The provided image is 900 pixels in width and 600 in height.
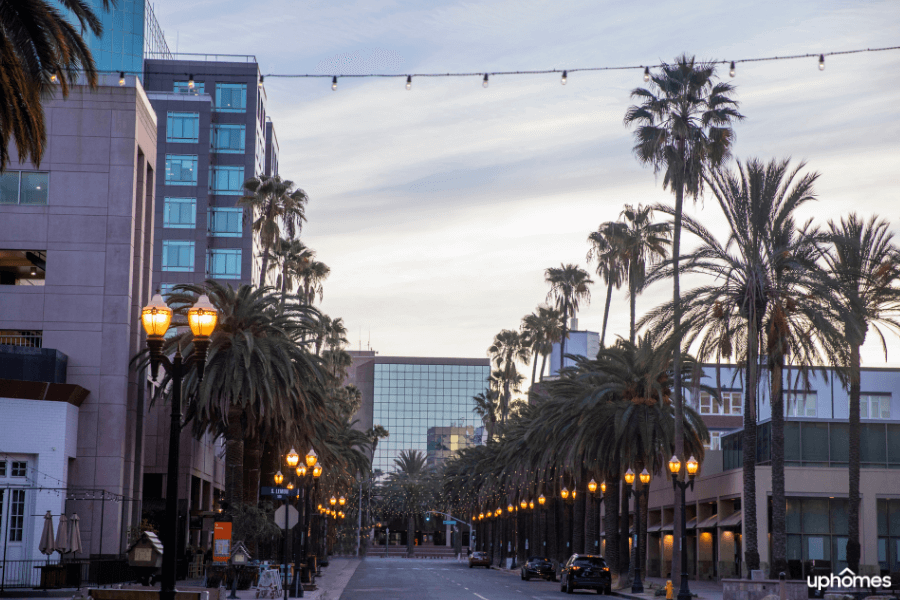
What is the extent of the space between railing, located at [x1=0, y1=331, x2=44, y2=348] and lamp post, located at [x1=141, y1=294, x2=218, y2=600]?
2803 cm

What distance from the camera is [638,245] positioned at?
55.7 metres

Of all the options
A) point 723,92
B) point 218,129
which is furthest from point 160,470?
point 218,129

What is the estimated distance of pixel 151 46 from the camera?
313 ft

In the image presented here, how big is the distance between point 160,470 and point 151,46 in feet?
177

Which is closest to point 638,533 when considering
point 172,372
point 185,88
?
point 172,372

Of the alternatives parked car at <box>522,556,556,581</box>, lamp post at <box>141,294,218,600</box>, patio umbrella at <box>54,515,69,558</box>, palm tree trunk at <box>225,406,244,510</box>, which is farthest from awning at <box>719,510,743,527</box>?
lamp post at <box>141,294,218,600</box>

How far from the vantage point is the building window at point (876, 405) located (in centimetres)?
8094

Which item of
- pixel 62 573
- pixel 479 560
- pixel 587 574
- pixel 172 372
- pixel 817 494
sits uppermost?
pixel 172 372

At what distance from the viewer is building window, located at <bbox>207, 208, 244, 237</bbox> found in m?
93.6

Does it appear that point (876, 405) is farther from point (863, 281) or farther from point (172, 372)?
point (172, 372)

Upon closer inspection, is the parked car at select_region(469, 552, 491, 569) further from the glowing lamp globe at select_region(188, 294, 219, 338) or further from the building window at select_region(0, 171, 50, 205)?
the glowing lamp globe at select_region(188, 294, 219, 338)

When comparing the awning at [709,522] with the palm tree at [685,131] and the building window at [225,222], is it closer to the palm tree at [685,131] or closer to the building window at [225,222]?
the palm tree at [685,131]

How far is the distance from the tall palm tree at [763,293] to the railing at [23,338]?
2606 cm

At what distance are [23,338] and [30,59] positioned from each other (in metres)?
Answer: 27.4
